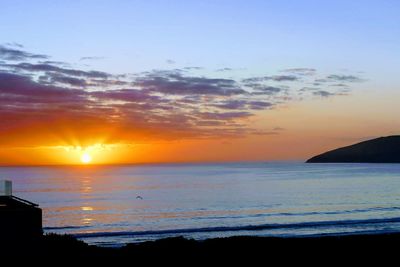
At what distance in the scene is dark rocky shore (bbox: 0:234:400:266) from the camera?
2805 cm

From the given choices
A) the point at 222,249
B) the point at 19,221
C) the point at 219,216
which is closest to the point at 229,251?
the point at 222,249

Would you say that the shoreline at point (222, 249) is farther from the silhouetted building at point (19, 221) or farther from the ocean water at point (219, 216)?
the ocean water at point (219, 216)

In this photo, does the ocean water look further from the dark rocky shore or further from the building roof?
the building roof

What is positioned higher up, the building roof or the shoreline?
the building roof

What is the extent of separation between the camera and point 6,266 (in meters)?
20.7

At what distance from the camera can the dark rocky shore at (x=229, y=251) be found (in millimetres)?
28047

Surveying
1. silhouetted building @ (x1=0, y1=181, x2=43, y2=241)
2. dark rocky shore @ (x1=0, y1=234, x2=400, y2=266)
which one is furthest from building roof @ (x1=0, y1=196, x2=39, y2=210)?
dark rocky shore @ (x1=0, y1=234, x2=400, y2=266)

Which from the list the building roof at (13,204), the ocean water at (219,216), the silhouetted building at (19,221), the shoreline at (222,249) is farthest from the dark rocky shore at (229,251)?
the ocean water at (219,216)

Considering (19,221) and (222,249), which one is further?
(222,249)

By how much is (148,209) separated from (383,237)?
40.2 meters

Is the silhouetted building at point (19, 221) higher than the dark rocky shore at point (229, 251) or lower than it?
higher

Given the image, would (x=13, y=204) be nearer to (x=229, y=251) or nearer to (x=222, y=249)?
(x=229, y=251)

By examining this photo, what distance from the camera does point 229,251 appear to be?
100ft

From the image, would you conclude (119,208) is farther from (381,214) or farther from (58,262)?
(58,262)
